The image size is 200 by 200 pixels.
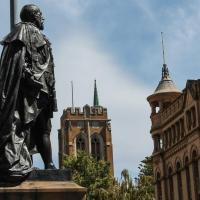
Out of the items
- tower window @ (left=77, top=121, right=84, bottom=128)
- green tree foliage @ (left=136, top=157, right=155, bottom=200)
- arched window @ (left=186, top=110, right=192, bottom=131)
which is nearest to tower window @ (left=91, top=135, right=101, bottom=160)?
tower window @ (left=77, top=121, right=84, bottom=128)

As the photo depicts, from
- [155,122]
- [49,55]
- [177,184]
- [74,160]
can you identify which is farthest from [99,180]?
[49,55]

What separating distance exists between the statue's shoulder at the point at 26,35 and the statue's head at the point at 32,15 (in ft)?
0.45

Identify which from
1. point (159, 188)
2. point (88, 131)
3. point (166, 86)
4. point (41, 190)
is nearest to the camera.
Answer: point (41, 190)

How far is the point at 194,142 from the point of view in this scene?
44.2 metres

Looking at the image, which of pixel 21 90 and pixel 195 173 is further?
pixel 195 173

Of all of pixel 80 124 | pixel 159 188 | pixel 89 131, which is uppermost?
pixel 80 124

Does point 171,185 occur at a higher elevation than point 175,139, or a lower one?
lower

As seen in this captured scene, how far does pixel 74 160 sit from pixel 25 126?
2255 inches

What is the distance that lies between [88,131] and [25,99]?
12422 cm

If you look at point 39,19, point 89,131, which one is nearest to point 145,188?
point 39,19

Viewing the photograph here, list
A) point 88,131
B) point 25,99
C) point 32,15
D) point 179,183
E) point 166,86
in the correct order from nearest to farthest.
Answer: point 25,99
point 32,15
point 179,183
point 166,86
point 88,131

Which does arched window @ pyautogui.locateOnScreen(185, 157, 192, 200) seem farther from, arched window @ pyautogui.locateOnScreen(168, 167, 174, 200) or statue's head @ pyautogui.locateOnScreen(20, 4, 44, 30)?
statue's head @ pyautogui.locateOnScreen(20, 4, 44, 30)

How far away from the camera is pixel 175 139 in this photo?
48.8m

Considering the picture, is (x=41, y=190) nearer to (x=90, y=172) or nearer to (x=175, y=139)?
(x=175, y=139)
